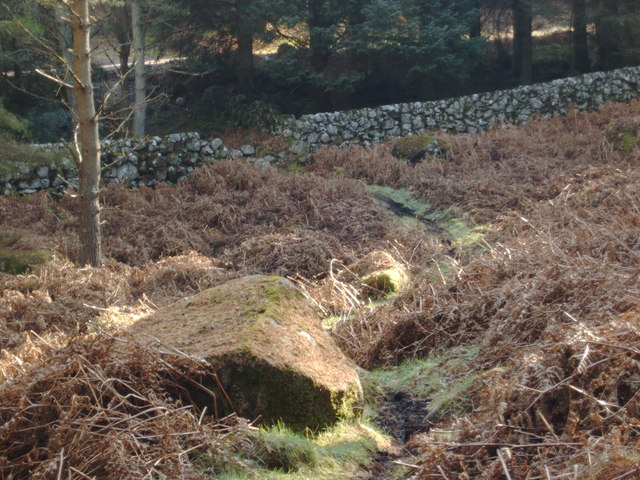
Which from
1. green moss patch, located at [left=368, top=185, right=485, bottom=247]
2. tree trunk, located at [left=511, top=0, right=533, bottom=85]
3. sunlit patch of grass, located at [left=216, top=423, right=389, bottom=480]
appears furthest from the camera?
tree trunk, located at [left=511, top=0, right=533, bottom=85]

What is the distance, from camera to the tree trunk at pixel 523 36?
879 inches

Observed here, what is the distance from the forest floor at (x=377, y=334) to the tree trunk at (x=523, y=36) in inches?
372

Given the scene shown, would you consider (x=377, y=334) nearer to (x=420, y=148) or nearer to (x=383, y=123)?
(x=420, y=148)

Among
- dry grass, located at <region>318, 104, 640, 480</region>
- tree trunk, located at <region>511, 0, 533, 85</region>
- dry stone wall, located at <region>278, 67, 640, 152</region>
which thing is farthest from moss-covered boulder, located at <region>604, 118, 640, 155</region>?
tree trunk, located at <region>511, 0, 533, 85</region>

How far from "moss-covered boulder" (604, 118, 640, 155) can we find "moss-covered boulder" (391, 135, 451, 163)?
3702mm

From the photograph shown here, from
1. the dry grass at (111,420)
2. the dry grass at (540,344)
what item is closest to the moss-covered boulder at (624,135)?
the dry grass at (540,344)

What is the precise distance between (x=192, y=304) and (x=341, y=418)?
156 cm

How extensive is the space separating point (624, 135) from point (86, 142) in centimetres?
1132

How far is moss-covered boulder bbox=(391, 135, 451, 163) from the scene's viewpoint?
679 inches

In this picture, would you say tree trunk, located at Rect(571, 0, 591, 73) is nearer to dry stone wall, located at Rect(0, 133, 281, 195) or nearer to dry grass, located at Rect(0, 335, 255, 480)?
dry stone wall, located at Rect(0, 133, 281, 195)

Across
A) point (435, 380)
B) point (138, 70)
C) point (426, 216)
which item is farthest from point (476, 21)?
point (435, 380)

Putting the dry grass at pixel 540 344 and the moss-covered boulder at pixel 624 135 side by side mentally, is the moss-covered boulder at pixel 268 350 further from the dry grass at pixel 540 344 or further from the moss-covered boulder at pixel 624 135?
the moss-covered boulder at pixel 624 135

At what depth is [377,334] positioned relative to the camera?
6723 mm

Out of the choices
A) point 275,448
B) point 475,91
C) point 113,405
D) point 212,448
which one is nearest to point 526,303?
point 275,448
